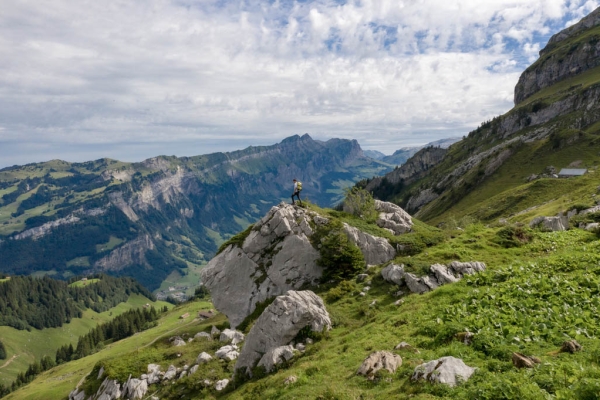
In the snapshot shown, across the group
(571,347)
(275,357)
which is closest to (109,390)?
(275,357)

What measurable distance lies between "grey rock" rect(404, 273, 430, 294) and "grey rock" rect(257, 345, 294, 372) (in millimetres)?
13443

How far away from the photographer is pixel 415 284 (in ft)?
104

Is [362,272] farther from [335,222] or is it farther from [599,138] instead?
[599,138]

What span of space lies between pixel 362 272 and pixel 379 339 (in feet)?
59.0

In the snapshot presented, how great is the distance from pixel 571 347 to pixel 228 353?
1066 inches

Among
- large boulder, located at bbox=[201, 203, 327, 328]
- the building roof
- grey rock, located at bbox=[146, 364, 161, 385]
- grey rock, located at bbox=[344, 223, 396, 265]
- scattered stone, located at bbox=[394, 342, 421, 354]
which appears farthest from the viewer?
the building roof

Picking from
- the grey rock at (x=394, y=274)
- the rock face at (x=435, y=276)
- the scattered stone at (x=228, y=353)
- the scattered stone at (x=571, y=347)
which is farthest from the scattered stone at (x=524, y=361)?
the scattered stone at (x=228, y=353)

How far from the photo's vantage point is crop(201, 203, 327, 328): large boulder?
45281 millimetres

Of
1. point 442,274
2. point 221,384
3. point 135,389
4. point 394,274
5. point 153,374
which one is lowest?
point 135,389

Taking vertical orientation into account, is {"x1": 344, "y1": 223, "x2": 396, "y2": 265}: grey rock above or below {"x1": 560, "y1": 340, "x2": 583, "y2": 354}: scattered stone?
below

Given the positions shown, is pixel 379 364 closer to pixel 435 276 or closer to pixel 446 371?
pixel 446 371

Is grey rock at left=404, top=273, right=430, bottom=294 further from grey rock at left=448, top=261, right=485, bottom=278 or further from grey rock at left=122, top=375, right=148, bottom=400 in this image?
grey rock at left=122, top=375, right=148, bottom=400

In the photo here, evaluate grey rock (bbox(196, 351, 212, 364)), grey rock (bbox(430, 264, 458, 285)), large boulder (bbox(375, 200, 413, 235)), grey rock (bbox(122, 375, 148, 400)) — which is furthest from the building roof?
grey rock (bbox(122, 375, 148, 400))

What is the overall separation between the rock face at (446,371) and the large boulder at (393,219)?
4040 centimetres
